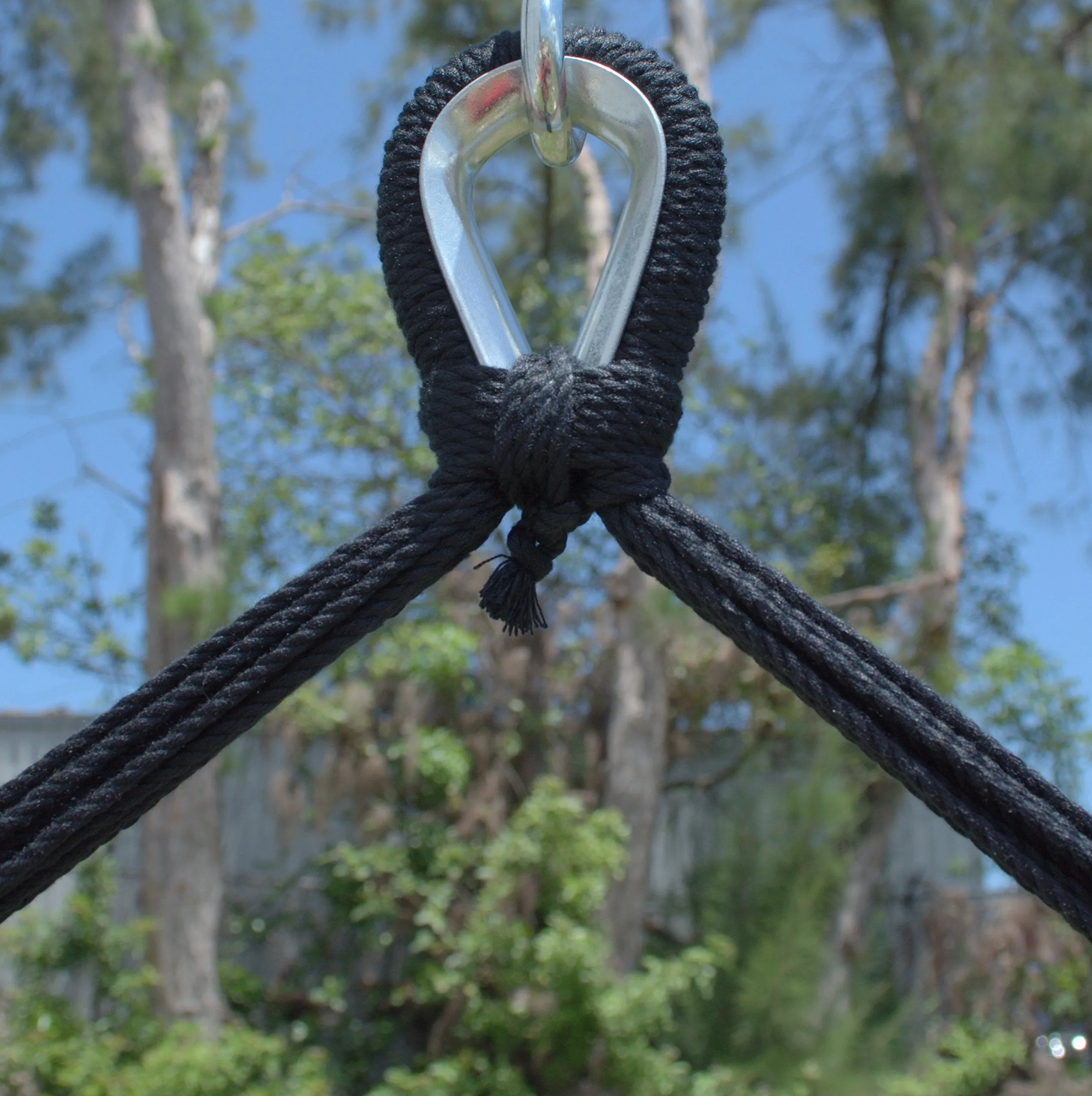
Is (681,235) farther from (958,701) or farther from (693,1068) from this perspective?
(958,701)

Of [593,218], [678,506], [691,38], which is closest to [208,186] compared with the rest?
[593,218]

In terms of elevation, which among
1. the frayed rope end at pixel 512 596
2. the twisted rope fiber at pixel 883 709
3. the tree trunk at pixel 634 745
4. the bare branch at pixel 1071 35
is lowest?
the twisted rope fiber at pixel 883 709

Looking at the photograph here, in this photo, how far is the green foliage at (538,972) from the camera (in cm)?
580

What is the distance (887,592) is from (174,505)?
3.82 m

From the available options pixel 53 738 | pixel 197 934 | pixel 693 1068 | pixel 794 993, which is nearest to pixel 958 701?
pixel 794 993

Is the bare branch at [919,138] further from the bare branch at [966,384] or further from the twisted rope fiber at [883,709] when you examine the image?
the twisted rope fiber at [883,709]

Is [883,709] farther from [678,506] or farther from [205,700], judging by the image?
[205,700]

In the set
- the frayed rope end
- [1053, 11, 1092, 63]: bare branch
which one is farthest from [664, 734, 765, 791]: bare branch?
the frayed rope end

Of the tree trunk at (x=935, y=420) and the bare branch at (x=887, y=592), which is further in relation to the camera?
the tree trunk at (x=935, y=420)

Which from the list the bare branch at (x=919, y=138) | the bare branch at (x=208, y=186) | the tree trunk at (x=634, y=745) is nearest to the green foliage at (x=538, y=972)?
the tree trunk at (x=634, y=745)

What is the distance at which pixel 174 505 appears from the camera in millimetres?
6352

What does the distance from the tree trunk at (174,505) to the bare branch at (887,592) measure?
3208 millimetres

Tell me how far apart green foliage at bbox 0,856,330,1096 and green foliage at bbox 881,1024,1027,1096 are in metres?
3.06

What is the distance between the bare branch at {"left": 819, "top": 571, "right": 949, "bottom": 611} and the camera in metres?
7.18
